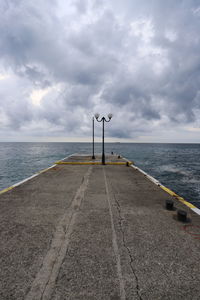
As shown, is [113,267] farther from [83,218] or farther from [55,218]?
[55,218]

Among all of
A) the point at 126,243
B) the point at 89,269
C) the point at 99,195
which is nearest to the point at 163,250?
the point at 126,243

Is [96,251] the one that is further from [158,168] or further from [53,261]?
[158,168]

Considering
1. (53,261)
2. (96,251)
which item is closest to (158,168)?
(96,251)

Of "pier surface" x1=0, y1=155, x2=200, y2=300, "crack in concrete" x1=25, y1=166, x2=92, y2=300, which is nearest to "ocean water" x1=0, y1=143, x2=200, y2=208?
"pier surface" x1=0, y1=155, x2=200, y2=300

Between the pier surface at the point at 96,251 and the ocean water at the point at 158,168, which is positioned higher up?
the pier surface at the point at 96,251

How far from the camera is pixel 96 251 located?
3170 mm

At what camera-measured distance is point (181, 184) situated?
1731cm

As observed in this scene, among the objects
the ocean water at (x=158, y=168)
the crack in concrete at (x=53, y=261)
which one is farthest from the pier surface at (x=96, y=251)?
the ocean water at (x=158, y=168)

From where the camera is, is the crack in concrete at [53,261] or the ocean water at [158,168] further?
the ocean water at [158,168]

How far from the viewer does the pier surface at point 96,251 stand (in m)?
2.35

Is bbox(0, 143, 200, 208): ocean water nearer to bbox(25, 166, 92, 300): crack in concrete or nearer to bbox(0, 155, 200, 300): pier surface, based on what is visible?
bbox(0, 155, 200, 300): pier surface

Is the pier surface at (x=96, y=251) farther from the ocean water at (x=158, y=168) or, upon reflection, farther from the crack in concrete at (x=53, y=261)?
the ocean water at (x=158, y=168)

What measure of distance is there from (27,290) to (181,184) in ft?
62.4

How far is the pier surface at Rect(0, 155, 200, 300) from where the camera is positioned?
235cm
